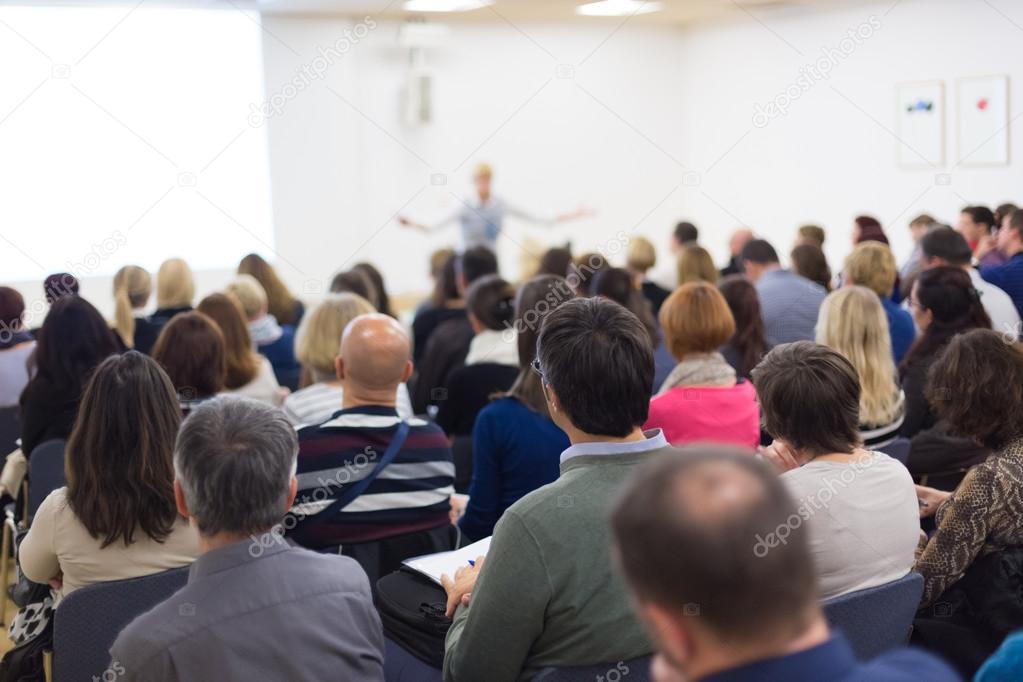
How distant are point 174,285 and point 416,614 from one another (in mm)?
3427

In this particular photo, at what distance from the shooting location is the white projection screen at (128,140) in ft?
27.3

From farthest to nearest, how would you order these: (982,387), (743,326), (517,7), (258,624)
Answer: (517,7) → (743,326) → (982,387) → (258,624)

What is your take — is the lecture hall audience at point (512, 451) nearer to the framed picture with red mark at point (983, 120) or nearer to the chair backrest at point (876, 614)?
the chair backrest at point (876, 614)

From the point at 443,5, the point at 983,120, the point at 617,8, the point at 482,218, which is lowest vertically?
the point at 482,218

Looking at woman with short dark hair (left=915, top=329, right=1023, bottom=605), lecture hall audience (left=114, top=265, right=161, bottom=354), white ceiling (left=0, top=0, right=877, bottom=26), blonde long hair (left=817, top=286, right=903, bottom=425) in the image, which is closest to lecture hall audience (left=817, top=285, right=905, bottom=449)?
blonde long hair (left=817, top=286, right=903, bottom=425)

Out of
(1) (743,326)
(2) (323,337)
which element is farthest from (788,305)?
(2) (323,337)

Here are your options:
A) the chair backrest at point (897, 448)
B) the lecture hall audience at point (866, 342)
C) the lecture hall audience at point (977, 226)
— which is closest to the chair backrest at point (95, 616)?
the chair backrest at point (897, 448)

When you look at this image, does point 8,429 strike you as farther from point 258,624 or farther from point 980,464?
point 980,464

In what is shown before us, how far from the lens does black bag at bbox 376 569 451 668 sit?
1966 mm

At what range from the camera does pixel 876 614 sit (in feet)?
5.93

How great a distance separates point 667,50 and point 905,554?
10486 mm

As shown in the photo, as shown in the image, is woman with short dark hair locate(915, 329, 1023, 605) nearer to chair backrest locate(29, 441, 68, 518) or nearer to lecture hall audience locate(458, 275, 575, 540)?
lecture hall audience locate(458, 275, 575, 540)

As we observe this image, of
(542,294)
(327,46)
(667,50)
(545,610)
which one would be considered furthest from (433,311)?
(667,50)

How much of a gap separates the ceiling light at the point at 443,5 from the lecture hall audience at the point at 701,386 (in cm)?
649
